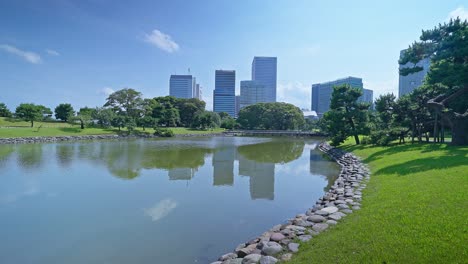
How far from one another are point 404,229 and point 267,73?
131m

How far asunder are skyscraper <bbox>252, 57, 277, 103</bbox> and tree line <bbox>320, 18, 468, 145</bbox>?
108m

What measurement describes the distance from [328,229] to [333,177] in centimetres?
710

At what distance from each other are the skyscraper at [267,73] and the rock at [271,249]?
412 feet

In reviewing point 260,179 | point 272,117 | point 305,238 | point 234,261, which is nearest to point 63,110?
point 272,117

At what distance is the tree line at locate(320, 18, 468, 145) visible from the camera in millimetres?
11562

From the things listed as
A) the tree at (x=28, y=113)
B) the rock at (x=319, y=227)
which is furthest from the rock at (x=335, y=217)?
the tree at (x=28, y=113)

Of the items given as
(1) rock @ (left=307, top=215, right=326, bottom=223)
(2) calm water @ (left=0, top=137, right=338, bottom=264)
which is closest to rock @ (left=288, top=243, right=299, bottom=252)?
(1) rock @ (left=307, top=215, right=326, bottom=223)

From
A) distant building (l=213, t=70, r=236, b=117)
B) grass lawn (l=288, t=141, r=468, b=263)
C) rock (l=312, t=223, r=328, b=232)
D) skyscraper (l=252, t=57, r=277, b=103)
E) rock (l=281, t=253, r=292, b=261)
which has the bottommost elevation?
rock (l=281, t=253, r=292, b=261)

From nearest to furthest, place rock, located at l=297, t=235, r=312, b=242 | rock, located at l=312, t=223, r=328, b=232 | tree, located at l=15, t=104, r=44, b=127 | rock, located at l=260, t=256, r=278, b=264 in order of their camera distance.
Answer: rock, located at l=260, t=256, r=278, b=264 < rock, located at l=297, t=235, r=312, b=242 < rock, located at l=312, t=223, r=328, b=232 < tree, located at l=15, t=104, r=44, b=127

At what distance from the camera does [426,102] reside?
15.1m

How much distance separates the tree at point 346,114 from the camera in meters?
18.6

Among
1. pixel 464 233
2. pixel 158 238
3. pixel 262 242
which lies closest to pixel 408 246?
pixel 464 233

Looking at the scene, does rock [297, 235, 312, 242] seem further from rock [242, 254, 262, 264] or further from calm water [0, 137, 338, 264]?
calm water [0, 137, 338, 264]

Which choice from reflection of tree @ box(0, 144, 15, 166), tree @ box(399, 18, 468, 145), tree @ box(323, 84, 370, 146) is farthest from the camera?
tree @ box(323, 84, 370, 146)
